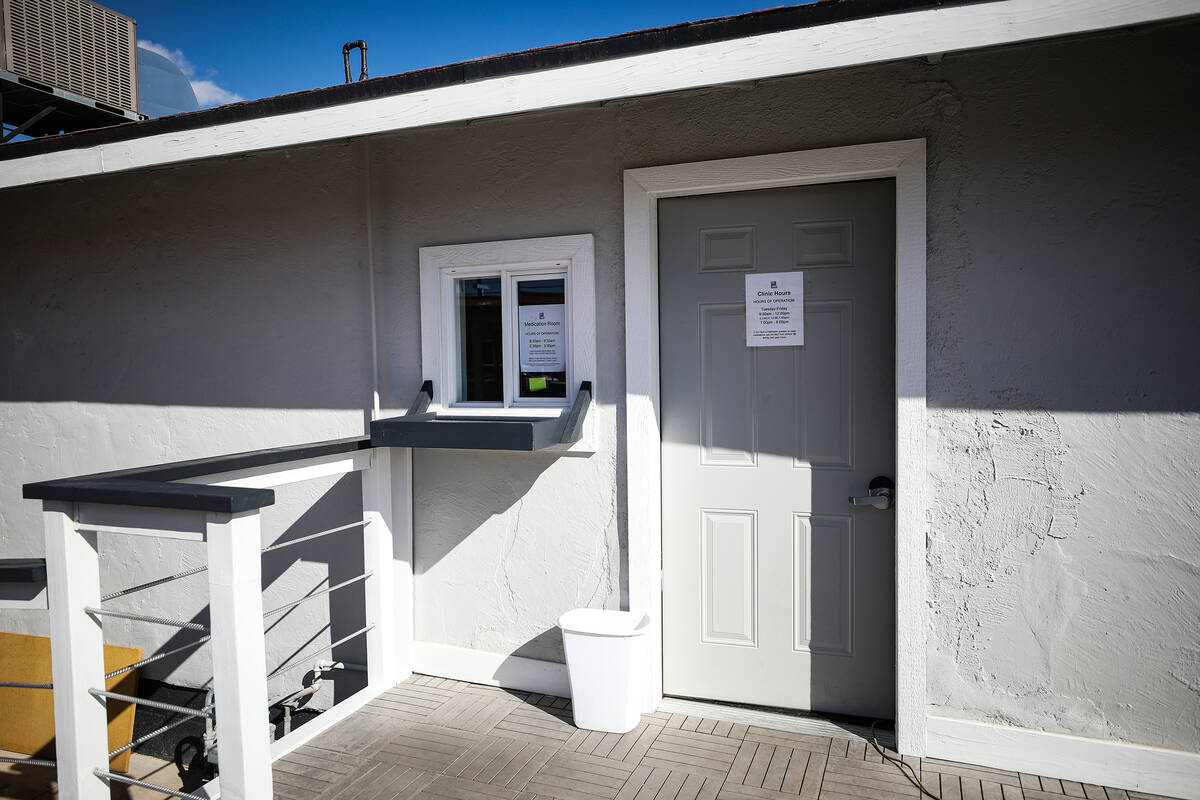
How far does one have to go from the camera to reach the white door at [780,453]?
321 centimetres

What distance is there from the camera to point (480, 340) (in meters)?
3.82

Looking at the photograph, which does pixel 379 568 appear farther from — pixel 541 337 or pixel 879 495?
pixel 879 495

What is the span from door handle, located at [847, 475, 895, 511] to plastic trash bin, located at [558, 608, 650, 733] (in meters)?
1.06

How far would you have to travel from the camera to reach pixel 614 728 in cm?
326

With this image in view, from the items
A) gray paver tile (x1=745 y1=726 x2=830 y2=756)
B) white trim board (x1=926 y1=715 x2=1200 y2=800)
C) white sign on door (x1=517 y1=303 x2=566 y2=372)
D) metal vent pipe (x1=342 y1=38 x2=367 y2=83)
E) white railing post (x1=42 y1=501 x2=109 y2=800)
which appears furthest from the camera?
metal vent pipe (x1=342 y1=38 x2=367 y2=83)

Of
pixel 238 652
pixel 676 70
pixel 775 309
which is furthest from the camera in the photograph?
pixel 775 309

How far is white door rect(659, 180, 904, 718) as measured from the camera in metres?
3.21

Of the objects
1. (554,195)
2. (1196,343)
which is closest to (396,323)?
(554,195)

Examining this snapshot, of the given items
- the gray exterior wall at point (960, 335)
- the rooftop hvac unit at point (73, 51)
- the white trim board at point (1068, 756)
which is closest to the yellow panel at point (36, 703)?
the gray exterior wall at point (960, 335)

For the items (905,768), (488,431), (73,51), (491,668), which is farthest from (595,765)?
(73,51)

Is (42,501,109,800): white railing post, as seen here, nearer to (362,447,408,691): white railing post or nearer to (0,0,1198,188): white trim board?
(362,447,408,691): white railing post

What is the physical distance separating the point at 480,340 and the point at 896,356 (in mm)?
1942

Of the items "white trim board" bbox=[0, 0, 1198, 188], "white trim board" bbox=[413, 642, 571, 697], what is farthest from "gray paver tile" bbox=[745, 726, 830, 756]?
"white trim board" bbox=[0, 0, 1198, 188]

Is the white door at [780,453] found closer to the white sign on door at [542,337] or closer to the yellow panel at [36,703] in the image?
the white sign on door at [542,337]
